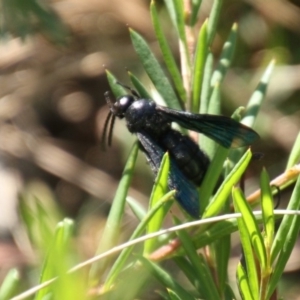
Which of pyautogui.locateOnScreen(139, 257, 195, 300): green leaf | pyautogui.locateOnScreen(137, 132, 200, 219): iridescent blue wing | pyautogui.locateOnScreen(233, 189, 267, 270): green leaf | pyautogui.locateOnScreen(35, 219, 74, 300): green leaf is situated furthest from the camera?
pyautogui.locateOnScreen(137, 132, 200, 219): iridescent blue wing

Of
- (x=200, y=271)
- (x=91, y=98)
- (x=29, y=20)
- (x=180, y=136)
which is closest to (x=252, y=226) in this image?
(x=200, y=271)

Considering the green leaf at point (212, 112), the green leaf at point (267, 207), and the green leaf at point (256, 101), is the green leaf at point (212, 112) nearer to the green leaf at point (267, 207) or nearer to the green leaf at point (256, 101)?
the green leaf at point (256, 101)

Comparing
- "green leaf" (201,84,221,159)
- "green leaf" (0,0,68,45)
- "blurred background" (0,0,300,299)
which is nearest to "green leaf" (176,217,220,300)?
"green leaf" (201,84,221,159)

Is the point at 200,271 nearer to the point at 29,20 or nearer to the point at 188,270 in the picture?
the point at 188,270

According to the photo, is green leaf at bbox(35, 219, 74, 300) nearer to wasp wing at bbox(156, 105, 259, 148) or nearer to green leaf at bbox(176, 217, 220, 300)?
green leaf at bbox(176, 217, 220, 300)

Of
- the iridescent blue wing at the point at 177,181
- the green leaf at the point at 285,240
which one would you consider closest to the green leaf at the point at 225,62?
the iridescent blue wing at the point at 177,181

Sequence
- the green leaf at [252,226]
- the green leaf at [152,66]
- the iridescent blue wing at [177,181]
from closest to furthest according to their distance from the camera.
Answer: the green leaf at [252,226], the iridescent blue wing at [177,181], the green leaf at [152,66]
